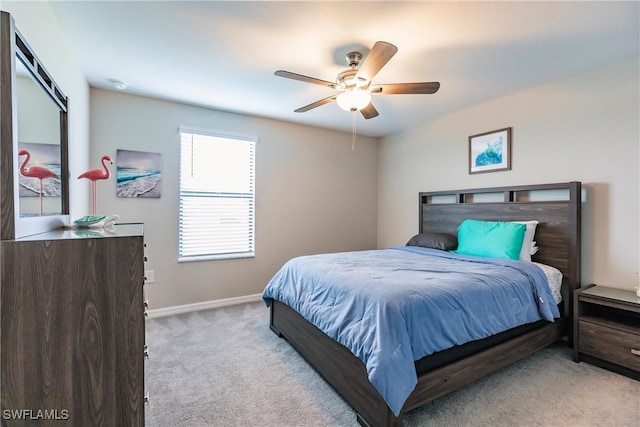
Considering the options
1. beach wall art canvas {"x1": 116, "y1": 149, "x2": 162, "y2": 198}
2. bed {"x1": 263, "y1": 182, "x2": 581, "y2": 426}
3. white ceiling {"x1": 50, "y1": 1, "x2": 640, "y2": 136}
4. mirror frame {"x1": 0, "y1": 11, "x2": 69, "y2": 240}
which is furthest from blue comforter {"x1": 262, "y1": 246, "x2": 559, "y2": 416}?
beach wall art canvas {"x1": 116, "y1": 149, "x2": 162, "y2": 198}

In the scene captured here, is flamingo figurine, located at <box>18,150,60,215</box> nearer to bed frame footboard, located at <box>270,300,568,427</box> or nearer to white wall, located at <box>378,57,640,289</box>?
bed frame footboard, located at <box>270,300,568,427</box>

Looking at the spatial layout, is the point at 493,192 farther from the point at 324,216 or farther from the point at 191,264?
the point at 191,264

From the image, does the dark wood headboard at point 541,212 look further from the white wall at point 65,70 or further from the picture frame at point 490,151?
the white wall at point 65,70

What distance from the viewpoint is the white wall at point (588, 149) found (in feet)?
7.73

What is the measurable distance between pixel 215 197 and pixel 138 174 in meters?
0.85

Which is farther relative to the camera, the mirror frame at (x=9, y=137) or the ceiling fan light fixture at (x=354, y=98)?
the ceiling fan light fixture at (x=354, y=98)

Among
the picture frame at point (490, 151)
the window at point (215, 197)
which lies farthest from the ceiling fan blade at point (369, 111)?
the window at point (215, 197)

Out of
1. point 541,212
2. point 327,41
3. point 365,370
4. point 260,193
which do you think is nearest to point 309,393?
point 365,370

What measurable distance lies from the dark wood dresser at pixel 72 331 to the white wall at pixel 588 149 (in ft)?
11.2

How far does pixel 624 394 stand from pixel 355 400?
1.81 meters

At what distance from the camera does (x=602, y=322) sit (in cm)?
220

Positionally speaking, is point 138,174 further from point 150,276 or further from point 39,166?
point 39,166

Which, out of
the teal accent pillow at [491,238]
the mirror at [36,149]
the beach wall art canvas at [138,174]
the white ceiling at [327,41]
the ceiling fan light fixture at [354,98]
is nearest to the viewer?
the mirror at [36,149]

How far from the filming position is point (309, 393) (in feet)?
6.22
